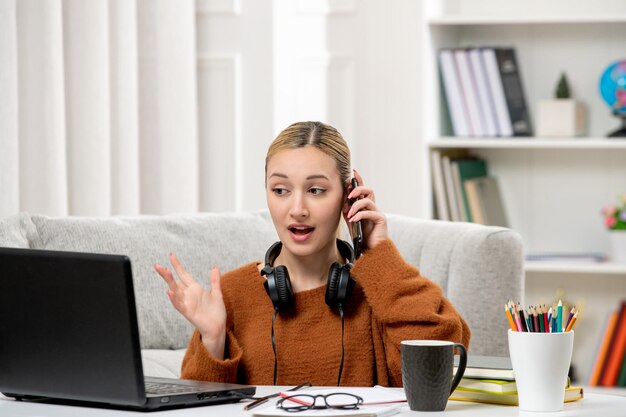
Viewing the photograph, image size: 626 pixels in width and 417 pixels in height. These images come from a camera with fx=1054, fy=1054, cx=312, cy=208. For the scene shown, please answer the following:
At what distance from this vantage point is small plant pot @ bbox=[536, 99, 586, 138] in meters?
3.52

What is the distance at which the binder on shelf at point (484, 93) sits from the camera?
353cm

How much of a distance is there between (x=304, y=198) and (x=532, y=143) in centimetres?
193

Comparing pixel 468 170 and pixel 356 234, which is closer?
pixel 356 234

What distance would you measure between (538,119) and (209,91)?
1.12 meters

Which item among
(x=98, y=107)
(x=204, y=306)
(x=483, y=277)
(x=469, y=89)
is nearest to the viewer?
(x=204, y=306)

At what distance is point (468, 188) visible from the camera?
3.57 meters

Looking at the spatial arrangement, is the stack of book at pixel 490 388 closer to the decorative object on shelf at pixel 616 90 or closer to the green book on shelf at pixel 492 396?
the green book on shelf at pixel 492 396

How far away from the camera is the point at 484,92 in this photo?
139 inches

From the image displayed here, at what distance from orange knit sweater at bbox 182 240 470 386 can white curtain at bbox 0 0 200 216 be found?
41.3 inches

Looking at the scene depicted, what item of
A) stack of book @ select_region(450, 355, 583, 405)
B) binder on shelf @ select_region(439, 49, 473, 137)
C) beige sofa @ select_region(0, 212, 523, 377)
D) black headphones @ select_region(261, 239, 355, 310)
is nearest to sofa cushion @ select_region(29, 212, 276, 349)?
beige sofa @ select_region(0, 212, 523, 377)

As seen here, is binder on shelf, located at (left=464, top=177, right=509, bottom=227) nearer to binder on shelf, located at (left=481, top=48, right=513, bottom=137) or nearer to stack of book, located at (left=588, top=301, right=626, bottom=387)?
binder on shelf, located at (left=481, top=48, right=513, bottom=137)

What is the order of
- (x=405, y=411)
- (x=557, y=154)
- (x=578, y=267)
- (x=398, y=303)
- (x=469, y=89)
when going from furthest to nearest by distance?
(x=557, y=154)
(x=469, y=89)
(x=578, y=267)
(x=398, y=303)
(x=405, y=411)

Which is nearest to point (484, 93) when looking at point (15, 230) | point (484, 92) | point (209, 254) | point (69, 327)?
point (484, 92)

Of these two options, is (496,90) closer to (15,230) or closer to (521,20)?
(521,20)
